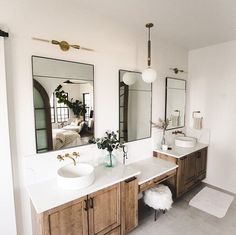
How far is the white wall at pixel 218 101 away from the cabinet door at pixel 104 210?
2256 millimetres

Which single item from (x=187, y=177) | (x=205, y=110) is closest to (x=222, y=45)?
(x=205, y=110)

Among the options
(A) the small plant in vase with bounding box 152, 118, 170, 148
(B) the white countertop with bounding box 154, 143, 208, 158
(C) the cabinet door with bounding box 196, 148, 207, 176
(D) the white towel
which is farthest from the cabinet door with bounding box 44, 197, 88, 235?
(D) the white towel

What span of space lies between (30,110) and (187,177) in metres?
2.47

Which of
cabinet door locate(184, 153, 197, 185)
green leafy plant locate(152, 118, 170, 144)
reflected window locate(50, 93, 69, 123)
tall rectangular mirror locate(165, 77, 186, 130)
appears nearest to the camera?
reflected window locate(50, 93, 69, 123)

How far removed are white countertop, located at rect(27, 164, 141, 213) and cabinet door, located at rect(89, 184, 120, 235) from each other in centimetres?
7

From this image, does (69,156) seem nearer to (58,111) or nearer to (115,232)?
(58,111)

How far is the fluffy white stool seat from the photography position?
86.1 inches

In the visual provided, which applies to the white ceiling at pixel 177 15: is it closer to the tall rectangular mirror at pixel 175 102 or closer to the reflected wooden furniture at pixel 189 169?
the tall rectangular mirror at pixel 175 102

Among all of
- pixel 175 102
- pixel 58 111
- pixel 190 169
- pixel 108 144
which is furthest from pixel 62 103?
pixel 190 169

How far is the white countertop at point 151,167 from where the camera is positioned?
2.10m

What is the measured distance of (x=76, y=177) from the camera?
169 centimetres

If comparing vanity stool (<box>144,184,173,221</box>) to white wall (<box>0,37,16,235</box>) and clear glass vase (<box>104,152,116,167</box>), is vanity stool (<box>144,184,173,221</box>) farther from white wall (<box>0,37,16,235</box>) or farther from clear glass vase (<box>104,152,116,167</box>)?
white wall (<box>0,37,16,235</box>)

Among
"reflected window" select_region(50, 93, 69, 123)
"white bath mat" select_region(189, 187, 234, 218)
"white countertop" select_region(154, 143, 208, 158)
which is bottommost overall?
"white bath mat" select_region(189, 187, 234, 218)

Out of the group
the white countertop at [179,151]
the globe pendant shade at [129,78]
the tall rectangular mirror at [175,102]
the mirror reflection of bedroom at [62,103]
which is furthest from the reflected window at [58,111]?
the tall rectangular mirror at [175,102]
